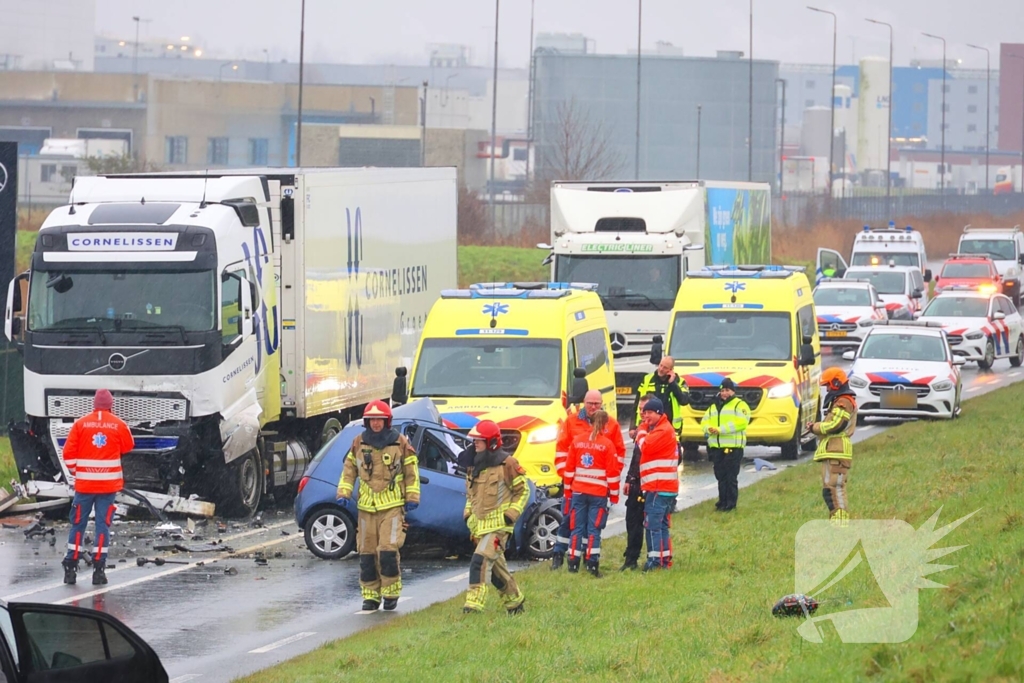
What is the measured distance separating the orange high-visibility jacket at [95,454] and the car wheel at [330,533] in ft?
6.25

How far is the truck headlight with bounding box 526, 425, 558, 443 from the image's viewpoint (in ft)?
57.6

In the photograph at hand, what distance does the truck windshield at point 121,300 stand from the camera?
1730cm

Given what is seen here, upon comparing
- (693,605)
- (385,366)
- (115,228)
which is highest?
(115,228)

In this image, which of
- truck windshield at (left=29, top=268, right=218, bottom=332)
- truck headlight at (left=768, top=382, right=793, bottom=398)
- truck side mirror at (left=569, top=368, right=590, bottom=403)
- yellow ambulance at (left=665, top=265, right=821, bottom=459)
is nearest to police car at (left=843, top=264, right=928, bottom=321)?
yellow ambulance at (left=665, top=265, right=821, bottom=459)

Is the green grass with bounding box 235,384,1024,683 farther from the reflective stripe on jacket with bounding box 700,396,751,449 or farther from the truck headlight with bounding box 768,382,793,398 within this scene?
the truck headlight with bounding box 768,382,793,398

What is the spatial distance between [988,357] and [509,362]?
20468mm

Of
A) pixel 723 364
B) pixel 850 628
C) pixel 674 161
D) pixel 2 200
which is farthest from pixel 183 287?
pixel 674 161

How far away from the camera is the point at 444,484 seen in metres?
15.4

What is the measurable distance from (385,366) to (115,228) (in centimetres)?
545

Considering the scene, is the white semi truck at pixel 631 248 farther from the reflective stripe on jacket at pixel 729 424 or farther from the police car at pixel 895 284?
the police car at pixel 895 284

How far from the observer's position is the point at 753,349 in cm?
2334

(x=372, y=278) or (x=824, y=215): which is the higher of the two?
(x=824, y=215)

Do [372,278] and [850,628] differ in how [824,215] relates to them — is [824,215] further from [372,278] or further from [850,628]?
[850,628]

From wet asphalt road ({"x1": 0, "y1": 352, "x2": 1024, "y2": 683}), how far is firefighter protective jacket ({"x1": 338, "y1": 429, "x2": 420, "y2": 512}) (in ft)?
2.97
